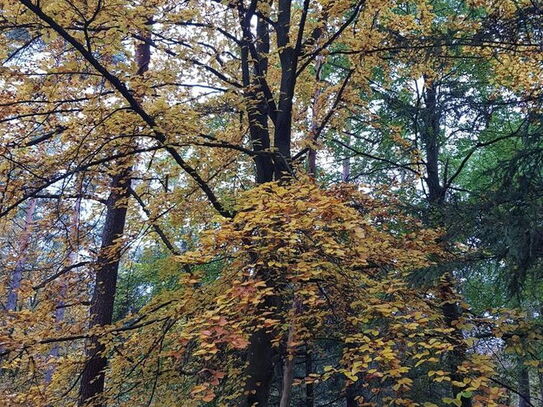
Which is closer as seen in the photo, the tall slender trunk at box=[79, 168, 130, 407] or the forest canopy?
the forest canopy

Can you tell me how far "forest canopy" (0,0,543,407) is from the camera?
313 centimetres

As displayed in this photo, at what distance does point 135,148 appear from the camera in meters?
4.70

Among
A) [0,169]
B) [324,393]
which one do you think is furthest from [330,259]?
[324,393]

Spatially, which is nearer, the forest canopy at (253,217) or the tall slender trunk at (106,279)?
the forest canopy at (253,217)

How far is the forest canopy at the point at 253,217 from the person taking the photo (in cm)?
313

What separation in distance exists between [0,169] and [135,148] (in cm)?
131

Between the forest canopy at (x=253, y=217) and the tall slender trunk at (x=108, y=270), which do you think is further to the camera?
the tall slender trunk at (x=108, y=270)

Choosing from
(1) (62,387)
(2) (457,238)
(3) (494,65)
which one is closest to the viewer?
(2) (457,238)

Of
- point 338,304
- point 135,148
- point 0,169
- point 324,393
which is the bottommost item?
point 324,393

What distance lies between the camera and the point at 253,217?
3078mm


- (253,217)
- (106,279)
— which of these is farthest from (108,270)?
(253,217)

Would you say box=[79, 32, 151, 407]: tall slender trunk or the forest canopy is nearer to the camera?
the forest canopy

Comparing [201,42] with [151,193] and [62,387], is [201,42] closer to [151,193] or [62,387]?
[151,193]

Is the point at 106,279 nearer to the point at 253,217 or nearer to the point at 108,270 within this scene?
the point at 108,270
